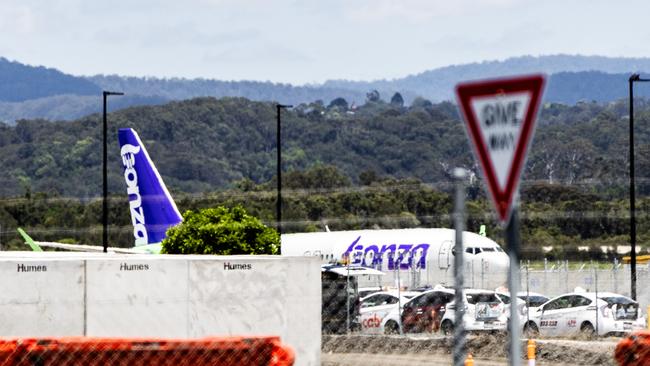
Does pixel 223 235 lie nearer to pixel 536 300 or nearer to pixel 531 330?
pixel 536 300

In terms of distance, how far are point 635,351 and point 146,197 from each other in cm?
4626

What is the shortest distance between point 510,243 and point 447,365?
58.3ft

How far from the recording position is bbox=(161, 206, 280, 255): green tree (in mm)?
43250

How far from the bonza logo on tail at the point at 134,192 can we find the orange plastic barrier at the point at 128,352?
46117mm

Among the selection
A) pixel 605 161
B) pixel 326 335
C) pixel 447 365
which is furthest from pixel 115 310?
pixel 605 161

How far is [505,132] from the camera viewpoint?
27.2 feet

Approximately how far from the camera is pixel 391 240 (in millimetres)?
57969

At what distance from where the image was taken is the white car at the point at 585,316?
1357 inches

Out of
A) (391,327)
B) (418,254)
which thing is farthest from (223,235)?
(418,254)

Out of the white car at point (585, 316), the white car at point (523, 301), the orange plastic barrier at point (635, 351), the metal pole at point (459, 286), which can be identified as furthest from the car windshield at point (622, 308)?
the metal pole at point (459, 286)

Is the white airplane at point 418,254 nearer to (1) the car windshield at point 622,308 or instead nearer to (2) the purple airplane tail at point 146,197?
(2) the purple airplane tail at point 146,197

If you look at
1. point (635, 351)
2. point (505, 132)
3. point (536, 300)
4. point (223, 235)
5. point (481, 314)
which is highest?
point (505, 132)

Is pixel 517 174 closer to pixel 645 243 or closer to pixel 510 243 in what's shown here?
pixel 510 243

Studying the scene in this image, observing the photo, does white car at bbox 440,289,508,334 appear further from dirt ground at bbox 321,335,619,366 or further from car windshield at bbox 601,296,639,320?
car windshield at bbox 601,296,639,320
